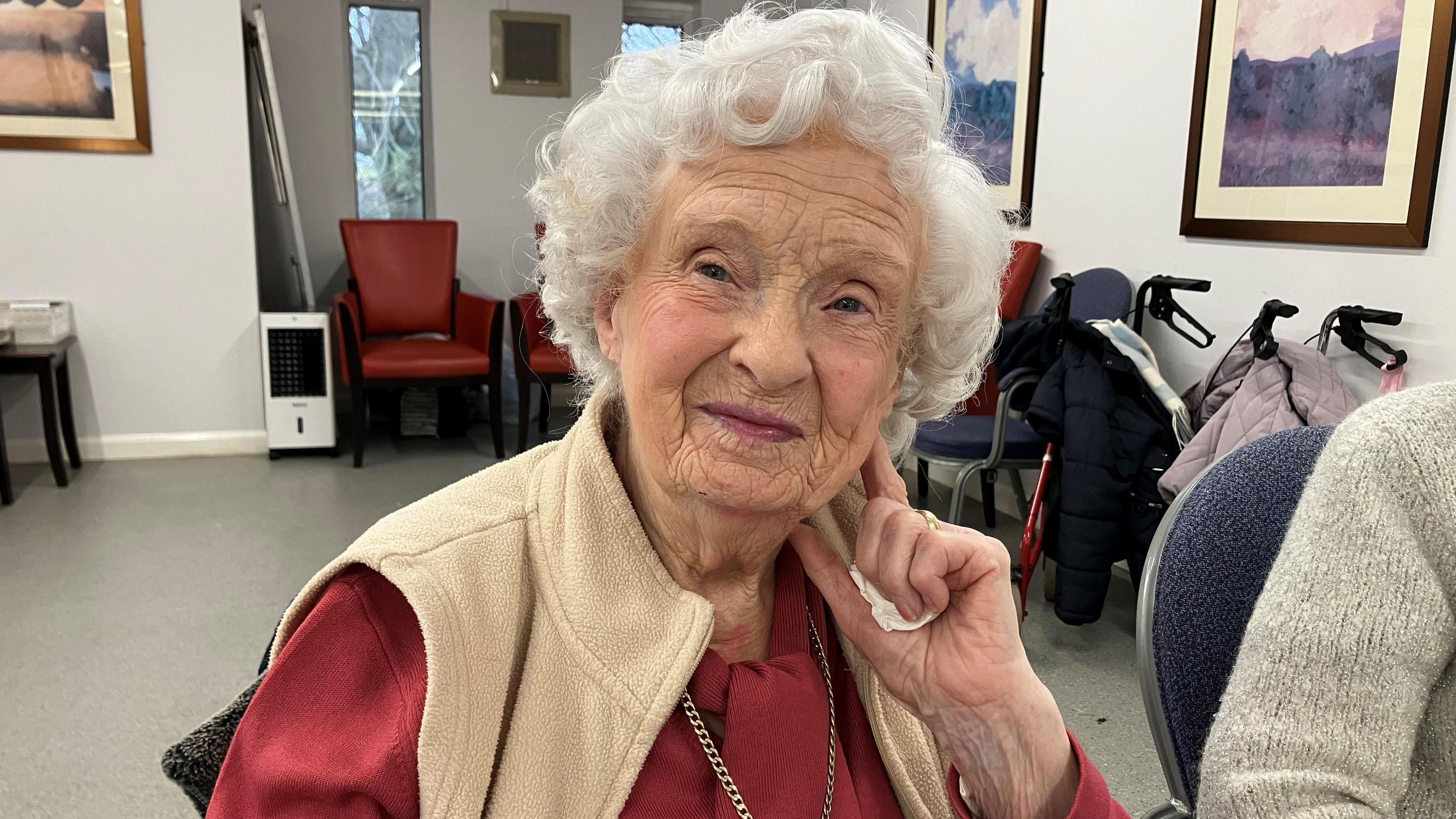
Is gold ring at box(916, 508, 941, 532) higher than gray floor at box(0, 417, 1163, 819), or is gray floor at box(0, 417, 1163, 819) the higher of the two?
gold ring at box(916, 508, 941, 532)

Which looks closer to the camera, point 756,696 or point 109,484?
point 756,696

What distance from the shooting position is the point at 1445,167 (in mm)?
2557

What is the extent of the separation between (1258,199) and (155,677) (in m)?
3.43

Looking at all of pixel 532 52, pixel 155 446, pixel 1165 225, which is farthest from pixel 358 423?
pixel 1165 225

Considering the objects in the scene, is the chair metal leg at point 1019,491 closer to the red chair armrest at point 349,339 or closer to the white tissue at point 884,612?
the white tissue at point 884,612

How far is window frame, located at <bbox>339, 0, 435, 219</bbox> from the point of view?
598 centimetres

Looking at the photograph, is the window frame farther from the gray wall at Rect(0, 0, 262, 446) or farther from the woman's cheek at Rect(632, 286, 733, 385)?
the woman's cheek at Rect(632, 286, 733, 385)

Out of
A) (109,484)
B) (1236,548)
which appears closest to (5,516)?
(109,484)

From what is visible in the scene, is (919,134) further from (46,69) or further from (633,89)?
(46,69)

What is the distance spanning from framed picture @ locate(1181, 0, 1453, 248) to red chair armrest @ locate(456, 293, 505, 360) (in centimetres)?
321

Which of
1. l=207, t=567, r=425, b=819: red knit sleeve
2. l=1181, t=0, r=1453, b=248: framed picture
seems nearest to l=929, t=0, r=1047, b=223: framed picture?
l=1181, t=0, r=1453, b=248: framed picture

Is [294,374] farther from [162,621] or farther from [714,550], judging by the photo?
[714,550]

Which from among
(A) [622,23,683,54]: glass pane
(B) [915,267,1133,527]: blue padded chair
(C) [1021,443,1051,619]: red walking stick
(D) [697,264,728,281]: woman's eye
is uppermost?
(A) [622,23,683,54]: glass pane

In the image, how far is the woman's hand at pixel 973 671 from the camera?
992 millimetres
